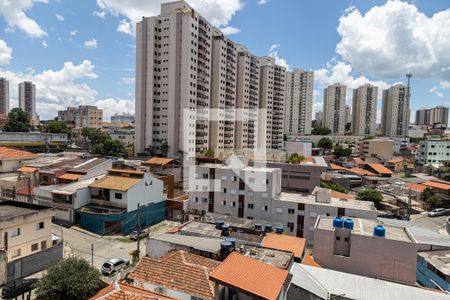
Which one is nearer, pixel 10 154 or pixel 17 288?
pixel 17 288

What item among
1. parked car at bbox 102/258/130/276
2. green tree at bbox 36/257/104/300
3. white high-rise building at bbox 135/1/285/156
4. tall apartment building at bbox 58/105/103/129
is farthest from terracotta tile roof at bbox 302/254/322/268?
tall apartment building at bbox 58/105/103/129

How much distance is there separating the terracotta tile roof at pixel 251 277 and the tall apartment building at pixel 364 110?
402 ft

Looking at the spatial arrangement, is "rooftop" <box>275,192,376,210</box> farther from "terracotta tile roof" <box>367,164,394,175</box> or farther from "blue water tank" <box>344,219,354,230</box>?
"terracotta tile roof" <box>367,164,394,175</box>

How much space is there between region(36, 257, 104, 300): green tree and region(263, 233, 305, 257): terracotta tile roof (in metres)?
9.57

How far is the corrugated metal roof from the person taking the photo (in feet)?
44.0

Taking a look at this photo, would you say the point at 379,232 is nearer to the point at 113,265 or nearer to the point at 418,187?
the point at 113,265

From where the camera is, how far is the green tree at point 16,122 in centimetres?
7238

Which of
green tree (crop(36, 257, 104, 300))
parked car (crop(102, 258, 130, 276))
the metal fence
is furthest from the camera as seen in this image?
parked car (crop(102, 258, 130, 276))

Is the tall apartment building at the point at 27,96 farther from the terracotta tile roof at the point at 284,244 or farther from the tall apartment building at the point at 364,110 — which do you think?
the terracotta tile roof at the point at 284,244

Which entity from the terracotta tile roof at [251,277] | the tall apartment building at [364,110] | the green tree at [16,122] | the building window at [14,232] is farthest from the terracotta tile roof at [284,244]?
the tall apartment building at [364,110]

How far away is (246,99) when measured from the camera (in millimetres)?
75625

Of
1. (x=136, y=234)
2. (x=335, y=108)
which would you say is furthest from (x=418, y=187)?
(x=335, y=108)

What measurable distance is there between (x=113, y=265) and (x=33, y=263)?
16.1 feet

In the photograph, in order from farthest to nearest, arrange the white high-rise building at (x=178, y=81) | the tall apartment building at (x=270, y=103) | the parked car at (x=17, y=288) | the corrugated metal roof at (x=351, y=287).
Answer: the tall apartment building at (x=270, y=103)
the white high-rise building at (x=178, y=81)
the parked car at (x=17, y=288)
the corrugated metal roof at (x=351, y=287)
